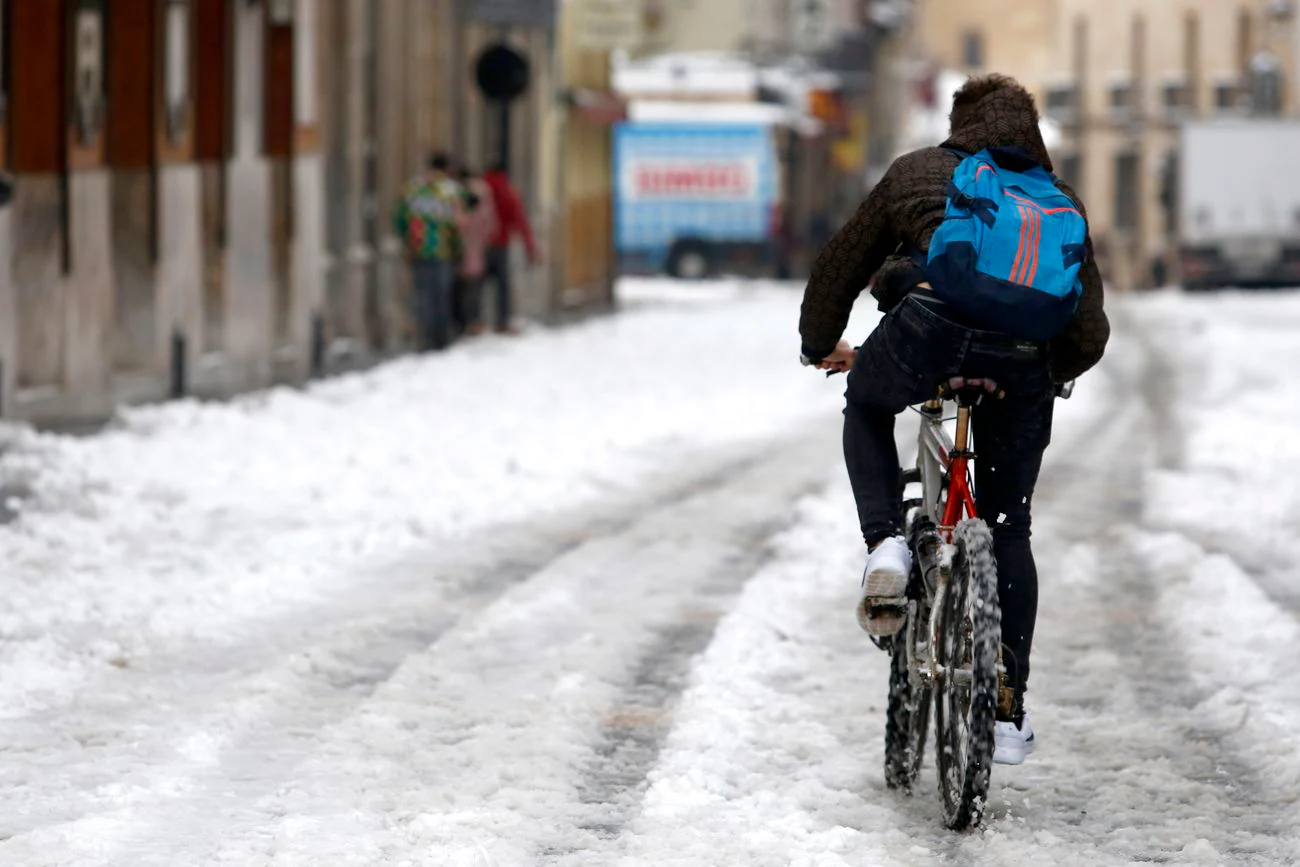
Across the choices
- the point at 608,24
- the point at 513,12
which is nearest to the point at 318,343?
the point at 513,12

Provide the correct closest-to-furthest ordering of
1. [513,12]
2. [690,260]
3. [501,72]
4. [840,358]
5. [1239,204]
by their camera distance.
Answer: [840,358] < [501,72] < [513,12] < [690,260] < [1239,204]

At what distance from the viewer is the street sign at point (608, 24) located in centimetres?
3331

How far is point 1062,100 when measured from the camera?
3428 inches

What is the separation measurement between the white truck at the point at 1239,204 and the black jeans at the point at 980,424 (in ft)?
146

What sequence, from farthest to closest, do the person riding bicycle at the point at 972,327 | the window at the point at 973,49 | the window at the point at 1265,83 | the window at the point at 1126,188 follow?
the window at the point at 973,49, the window at the point at 1126,188, the window at the point at 1265,83, the person riding bicycle at the point at 972,327

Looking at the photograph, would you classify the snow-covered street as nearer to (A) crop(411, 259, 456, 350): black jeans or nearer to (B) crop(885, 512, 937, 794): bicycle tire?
(B) crop(885, 512, 937, 794): bicycle tire

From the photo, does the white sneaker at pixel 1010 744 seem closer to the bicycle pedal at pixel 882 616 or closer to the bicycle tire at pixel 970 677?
the bicycle tire at pixel 970 677

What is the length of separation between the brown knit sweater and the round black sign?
21105mm

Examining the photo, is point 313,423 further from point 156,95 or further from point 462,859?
point 462,859

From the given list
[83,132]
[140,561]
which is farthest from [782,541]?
[83,132]

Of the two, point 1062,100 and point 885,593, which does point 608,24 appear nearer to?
point 885,593

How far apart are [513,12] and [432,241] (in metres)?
3.63

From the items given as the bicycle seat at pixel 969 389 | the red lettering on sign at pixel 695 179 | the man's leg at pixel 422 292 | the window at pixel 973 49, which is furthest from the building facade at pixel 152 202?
the window at pixel 973 49

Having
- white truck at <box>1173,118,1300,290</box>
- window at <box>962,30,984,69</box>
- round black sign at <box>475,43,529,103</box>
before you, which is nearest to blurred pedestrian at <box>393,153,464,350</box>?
round black sign at <box>475,43,529,103</box>
